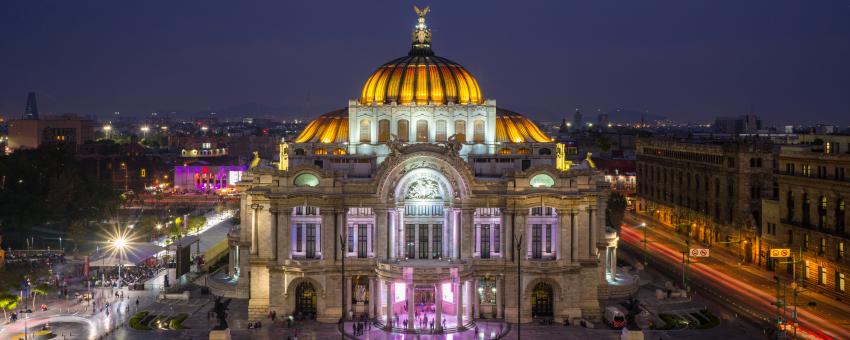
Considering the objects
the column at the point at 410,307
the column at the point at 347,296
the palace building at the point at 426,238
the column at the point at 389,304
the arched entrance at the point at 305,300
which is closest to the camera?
the column at the point at 410,307

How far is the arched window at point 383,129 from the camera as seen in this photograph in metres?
82.8

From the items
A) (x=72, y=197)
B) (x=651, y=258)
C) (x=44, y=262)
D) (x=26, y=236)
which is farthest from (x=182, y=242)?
(x=651, y=258)

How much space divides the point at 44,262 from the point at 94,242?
1245 centimetres

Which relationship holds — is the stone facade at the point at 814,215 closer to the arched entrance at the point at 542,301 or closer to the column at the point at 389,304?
the arched entrance at the point at 542,301

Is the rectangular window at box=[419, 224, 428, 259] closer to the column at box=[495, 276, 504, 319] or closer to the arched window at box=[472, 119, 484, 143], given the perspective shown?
the column at box=[495, 276, 504, 319]

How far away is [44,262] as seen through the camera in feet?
313

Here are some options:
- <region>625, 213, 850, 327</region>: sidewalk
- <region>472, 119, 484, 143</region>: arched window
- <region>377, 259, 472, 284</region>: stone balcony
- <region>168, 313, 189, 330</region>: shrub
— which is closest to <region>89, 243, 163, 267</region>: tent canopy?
<region>168, 313, 189, 330</region>: shrub

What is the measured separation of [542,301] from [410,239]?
12261mm

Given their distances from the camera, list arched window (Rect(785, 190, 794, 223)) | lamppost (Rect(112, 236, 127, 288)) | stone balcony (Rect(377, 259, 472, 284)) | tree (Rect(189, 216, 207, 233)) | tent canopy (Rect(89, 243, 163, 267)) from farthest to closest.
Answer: tree (Rect(189, 216, 207, 233)) → lamppost (Rect(112, 236, 127, 288)) → tent canopy (Rect(89, 243, 163, 267)) → arched window (Rect(785, 190, 794, 223)) → stone balcony (Rect(377, 259, 472, 284))

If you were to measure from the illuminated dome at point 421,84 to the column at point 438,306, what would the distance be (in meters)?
21.0

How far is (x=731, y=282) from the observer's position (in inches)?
3418

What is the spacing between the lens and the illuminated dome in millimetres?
83875

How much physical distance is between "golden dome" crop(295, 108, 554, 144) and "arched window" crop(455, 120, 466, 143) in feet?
11.7

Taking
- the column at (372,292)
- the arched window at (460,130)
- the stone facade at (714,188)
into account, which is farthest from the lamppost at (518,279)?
the stone facade at (714,188)
